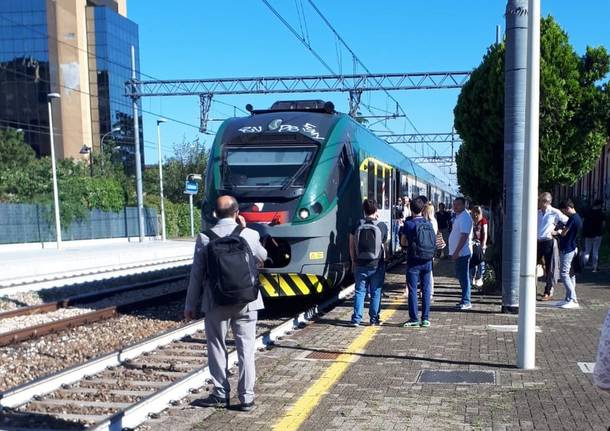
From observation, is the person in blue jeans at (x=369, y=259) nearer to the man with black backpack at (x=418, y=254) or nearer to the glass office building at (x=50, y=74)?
the man with black backpack at (x=418, y=254)

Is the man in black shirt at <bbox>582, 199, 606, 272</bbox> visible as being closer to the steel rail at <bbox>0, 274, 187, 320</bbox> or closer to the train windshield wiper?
the train windshield wiper

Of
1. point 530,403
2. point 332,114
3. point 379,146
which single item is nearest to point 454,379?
point 530,403

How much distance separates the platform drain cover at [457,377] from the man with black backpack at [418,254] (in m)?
2.25

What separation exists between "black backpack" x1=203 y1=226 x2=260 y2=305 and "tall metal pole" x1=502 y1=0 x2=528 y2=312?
5.40 meters

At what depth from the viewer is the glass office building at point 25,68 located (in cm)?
7044

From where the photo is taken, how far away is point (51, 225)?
107ft

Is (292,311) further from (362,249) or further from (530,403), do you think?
(530,403)

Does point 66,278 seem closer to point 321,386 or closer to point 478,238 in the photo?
point 478,238

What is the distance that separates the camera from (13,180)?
37.1m

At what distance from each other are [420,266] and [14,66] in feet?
241

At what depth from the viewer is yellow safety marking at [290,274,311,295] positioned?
31.0 ft

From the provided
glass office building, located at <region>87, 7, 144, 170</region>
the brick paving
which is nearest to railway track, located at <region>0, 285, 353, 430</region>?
the brick paving

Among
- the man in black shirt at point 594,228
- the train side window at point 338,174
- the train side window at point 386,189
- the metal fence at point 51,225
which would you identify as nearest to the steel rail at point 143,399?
the train side window at point 338,174

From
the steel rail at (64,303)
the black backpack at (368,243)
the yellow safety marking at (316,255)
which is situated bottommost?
the steel rail at (64,303)
